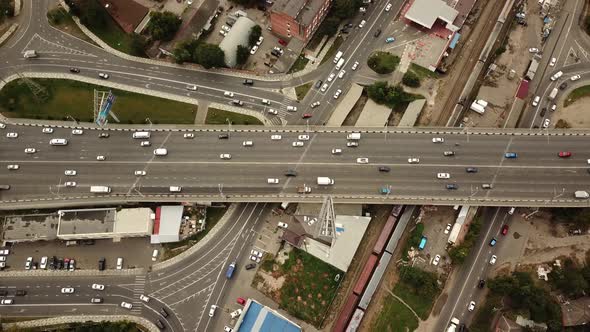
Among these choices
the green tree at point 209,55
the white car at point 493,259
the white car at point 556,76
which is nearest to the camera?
the white car at point 493,259

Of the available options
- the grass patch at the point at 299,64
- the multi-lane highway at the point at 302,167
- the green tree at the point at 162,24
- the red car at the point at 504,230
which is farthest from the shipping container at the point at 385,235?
the green tree at the point at 162,24

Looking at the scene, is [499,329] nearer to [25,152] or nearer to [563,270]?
[563,270]

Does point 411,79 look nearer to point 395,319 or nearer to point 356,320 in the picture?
point 395,319

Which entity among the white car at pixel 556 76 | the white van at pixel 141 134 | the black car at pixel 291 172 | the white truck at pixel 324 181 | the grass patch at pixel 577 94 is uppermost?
the white car at pixel 556 76

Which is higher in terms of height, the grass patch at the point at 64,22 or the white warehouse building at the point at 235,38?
the white warehouse building at the point at 235,38

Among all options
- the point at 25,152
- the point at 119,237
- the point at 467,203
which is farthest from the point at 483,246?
the point at 25,152

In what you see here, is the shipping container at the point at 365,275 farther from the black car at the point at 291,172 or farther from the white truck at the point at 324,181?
the black car at the point at 291,172

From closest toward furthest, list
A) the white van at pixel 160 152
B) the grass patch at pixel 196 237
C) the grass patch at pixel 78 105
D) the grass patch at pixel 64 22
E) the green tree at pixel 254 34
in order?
the white van at pixel 160 152 → the grass patch at pixel 196 237 → the grass patch at pixel 78 105 → the green tree at pixel 254 34 → the grass patch at pixel 64 22

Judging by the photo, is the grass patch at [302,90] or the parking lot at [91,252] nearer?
the parking lot at [91,252]
